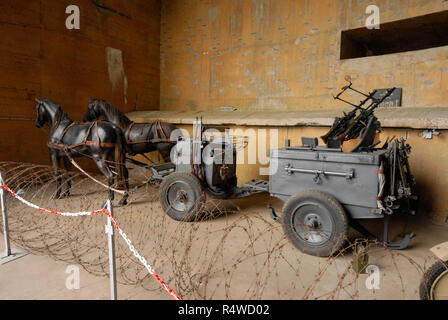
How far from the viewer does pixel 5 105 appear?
6980 mm

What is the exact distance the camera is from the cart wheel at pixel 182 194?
4.52 metres

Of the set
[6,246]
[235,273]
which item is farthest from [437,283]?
[6,246]

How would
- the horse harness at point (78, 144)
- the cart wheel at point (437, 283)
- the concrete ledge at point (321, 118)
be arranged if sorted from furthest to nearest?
the horse harness at point (78, 144)
the concrete ledge at point (321, 118)
the cart wheel at point (437, 283)

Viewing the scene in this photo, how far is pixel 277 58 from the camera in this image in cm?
831

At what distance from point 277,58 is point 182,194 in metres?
5.59

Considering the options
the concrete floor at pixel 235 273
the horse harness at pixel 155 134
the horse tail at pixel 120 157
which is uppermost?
the horse harness at pixel 155 134

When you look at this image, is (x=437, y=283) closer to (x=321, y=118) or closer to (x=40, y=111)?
(x=321, y=118)

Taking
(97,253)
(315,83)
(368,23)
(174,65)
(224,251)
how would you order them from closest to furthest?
1. (97,253)
2. (224,251)
3. (368,23)
4. (315,83)
5. (174,65)

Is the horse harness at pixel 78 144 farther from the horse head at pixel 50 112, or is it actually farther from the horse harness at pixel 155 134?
the horse harness at pixel 155 134

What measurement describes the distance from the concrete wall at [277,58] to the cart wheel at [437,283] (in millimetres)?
4892

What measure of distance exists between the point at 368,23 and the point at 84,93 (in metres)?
8.18

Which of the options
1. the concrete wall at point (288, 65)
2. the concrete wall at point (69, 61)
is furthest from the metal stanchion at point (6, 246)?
the concrete wall at point (288, 65)

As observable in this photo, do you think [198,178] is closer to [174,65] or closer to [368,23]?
[368,23]
